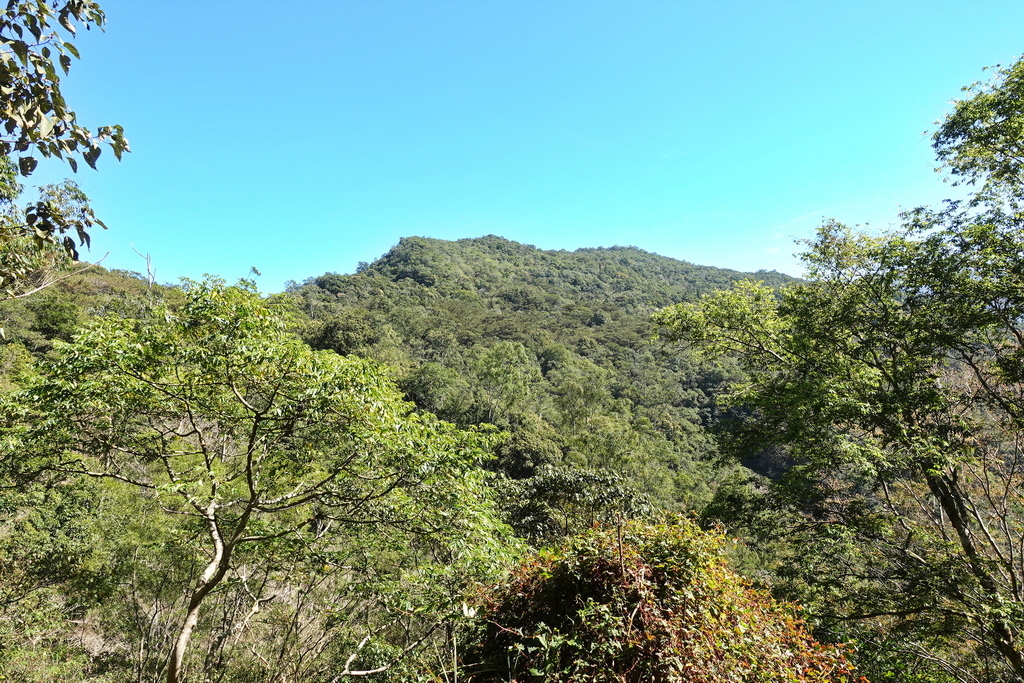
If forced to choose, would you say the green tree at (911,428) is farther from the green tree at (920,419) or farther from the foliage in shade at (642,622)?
the foliage in shade at (642,622)

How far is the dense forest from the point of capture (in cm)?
349

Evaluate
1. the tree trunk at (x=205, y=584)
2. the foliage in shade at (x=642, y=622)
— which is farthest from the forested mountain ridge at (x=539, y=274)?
the foliage in shade at (x=642, y=622)

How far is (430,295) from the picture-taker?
78750mm

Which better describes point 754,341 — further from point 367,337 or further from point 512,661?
point 367,337

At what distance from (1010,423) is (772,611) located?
6.10 meters

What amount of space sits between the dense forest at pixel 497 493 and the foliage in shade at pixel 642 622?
22mm

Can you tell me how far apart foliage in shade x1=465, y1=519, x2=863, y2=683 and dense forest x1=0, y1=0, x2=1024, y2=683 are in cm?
A: 2

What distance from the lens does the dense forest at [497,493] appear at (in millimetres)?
3492

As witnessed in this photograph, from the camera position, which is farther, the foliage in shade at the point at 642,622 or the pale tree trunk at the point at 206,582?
the pale tree trunk at the point at 206,582

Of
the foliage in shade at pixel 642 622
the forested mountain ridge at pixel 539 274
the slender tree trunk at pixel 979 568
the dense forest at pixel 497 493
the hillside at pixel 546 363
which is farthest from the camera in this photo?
the forested mountain ridge at pixel 539 274

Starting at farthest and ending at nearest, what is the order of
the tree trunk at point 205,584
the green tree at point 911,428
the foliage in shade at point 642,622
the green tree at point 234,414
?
1. the green tree at point 911,428
2. the tree trunk at point 205,584
3. the green tree at point 234,414
4. the foliage in shade at point 642,622

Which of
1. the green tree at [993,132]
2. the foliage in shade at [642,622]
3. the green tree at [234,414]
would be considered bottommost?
the foliage in shade at [642,622]

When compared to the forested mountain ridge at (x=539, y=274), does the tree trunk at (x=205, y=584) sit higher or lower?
lower

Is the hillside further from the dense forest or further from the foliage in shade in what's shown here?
the foliage in shade
